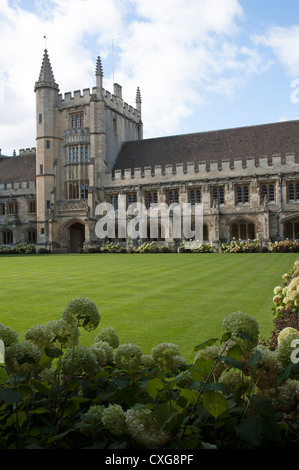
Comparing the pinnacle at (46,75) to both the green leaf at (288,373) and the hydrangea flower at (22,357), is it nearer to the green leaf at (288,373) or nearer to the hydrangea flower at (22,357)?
the hydrangea flower at (22,357)

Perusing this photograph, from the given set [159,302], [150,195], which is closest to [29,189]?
[150,195]

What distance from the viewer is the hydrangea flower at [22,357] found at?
244 centimetres

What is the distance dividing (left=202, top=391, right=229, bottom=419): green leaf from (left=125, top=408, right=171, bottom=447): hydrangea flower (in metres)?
0.26

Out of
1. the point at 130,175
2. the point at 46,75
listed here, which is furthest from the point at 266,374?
the point at 46,75

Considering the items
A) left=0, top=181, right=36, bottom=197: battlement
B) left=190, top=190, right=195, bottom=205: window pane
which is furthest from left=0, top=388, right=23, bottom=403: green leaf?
left=0, top=181, right=36, bottom=197: battlement

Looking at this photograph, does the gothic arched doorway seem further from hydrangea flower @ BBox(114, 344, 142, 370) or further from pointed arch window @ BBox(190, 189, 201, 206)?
hydrangea flower @ BBox(114, 344, 142, 370)

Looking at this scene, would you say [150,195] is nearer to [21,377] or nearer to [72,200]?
[72,200]

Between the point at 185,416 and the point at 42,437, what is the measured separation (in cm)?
81

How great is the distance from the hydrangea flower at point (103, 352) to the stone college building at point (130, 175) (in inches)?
1128

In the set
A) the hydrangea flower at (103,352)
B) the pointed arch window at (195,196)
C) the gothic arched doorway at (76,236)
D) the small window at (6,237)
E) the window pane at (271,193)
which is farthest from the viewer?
the small window at (6,237)

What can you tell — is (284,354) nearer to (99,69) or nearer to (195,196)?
(195,196)

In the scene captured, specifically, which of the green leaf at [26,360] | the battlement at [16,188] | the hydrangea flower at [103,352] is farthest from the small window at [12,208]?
the green leaf at [26,360]

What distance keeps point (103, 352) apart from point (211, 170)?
3127cm

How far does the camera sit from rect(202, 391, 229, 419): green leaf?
2.01 m
